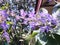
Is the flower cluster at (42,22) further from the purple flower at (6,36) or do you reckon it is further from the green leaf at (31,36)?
the purple flower at (6,36)

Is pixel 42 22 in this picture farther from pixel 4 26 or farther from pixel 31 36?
pixel 4 26

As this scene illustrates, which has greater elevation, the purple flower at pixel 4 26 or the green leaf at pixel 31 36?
the purple flower at pixel 4 26

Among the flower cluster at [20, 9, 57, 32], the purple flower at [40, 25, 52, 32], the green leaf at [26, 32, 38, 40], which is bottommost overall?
the green leaf at [26, 32, 38, 40]

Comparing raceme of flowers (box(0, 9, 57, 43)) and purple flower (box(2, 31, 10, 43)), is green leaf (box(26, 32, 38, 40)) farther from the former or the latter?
purple flower (box(2, 31, 10, 43))

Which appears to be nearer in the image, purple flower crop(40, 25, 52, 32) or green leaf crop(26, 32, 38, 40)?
purple flower crop(40, 25, 52, 32)

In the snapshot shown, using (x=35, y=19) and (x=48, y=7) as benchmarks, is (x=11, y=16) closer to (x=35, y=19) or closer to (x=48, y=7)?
(x=35, y=19)

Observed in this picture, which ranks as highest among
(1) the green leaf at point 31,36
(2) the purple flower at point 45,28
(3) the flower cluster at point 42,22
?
(3) the flower cluster at point 42,22

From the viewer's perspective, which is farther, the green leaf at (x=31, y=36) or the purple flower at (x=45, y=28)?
the green leaf at (x=31, y=36)

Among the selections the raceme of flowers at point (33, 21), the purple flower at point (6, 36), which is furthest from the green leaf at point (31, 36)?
the purple flower at point (6, 36)

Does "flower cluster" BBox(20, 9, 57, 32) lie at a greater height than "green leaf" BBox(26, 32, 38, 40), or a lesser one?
greater

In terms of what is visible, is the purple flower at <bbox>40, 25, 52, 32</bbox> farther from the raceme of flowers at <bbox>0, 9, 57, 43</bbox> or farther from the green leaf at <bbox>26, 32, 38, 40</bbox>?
the green leaf at <bbox>26, 32, 38, 40</bbox>

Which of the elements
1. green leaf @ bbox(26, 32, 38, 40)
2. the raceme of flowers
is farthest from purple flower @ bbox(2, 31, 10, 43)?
green leaf @ bbox(26, 32, 38, 40)

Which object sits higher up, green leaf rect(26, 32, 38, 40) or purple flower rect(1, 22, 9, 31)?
purple flower rect(1, 22, 9, 31)

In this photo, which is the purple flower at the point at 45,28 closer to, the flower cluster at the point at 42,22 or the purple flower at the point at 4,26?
the flower cluster at the point at 42,22
